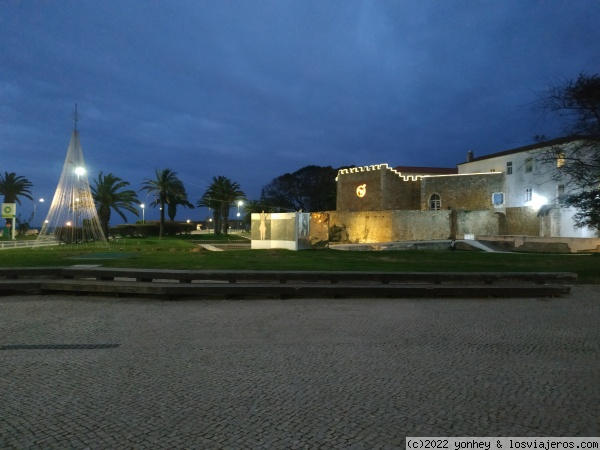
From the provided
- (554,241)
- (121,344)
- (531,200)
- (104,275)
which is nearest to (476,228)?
(531,200)

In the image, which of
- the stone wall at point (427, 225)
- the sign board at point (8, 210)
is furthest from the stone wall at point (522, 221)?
the sign board at point (8, 210)

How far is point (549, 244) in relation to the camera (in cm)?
3419

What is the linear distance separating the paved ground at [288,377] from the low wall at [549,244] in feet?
96.6

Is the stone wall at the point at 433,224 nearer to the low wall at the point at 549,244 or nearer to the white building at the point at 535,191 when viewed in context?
the white building at the point at 535,191

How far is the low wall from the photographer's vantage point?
107ft

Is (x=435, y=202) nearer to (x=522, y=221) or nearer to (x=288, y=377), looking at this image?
(x=522, y=221)

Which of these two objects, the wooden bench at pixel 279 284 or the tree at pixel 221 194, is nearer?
the wooden bench at pixel 279 284

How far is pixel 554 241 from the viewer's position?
34.0 m

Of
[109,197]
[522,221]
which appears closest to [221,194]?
[109,197]

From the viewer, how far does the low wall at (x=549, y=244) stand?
32.7 m

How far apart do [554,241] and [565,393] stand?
34340mm

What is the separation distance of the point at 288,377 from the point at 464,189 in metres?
46.2

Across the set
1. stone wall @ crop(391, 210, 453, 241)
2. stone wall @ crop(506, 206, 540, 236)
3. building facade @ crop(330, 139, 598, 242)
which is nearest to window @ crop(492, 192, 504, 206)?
building facade @ crop(330, 139, 598, 242)

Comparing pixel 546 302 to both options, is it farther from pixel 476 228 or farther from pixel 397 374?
pixel 476 228
